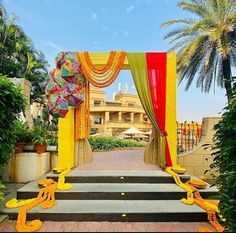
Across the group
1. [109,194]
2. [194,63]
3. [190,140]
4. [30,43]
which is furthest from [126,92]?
[109,194]

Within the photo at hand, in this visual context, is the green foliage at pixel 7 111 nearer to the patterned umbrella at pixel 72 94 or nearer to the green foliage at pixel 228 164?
the patterned umbrella at pixel 72 94

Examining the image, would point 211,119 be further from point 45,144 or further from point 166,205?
point 45,144

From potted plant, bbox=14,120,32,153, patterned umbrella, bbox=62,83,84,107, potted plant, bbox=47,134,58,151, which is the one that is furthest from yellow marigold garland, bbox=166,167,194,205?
potted plant, bbox=14,120,32,153

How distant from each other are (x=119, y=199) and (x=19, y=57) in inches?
686

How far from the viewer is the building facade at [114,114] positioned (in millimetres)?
33750

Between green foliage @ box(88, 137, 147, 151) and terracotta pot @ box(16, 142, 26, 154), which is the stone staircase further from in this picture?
green foliage @ box(88, 137, 147, 151)

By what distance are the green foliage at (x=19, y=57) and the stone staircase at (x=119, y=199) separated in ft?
40.7

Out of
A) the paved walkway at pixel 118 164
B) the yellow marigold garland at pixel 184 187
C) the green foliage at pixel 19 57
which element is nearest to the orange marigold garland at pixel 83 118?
the paved walkway at pixel 118 164

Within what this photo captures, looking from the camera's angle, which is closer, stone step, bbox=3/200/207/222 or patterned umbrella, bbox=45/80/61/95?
stone step, bbox=3/200/207/222

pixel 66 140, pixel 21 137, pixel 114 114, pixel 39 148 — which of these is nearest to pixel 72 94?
pixel 66 140

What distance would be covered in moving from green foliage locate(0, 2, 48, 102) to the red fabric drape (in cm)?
1173

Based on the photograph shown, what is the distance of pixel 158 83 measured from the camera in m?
5.76

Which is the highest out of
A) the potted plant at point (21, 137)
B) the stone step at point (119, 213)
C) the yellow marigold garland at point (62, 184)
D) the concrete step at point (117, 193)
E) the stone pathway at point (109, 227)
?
the potted plant at point (21, 137)

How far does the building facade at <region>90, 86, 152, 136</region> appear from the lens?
3375 centimetres
